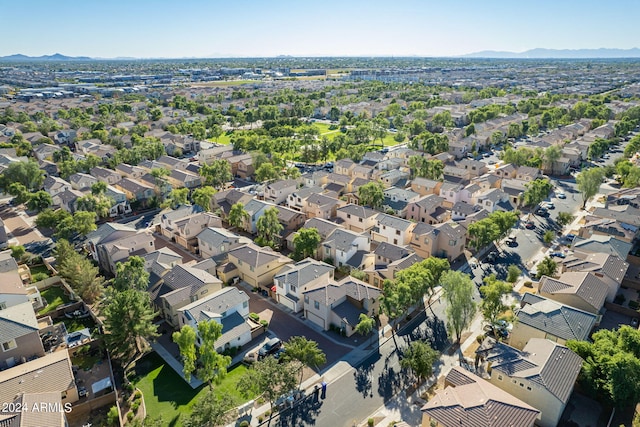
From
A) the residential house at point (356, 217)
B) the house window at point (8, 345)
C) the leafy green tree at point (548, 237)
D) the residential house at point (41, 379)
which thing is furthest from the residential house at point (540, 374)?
the house window at point (8, 345)

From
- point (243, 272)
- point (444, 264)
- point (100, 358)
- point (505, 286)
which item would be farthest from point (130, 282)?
point (505, 286)

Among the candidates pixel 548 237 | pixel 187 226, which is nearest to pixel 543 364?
pixel 548 237

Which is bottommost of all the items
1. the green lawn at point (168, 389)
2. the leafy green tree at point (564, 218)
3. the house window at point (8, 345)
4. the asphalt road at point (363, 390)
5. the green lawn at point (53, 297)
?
the asphalt road at point (363, 390)

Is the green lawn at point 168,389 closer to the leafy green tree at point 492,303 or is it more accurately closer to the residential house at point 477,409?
the residential house at point 477,409

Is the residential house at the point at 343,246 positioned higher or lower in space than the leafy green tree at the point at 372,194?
lower

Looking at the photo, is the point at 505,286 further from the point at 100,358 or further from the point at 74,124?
the point at 74,124

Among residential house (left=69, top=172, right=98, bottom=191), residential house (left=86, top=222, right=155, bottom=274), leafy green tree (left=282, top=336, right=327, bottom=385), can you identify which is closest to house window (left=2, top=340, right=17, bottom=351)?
residential house (left=86, top=222, right=155, bottom=274)
